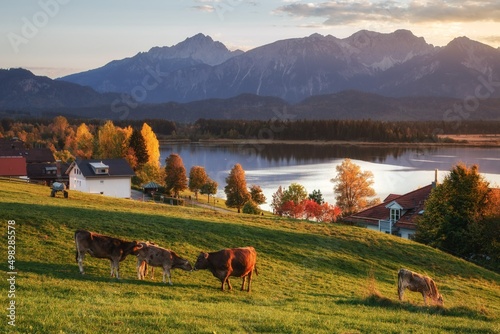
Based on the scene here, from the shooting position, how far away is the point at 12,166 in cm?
6594

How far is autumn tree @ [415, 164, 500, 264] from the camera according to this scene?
4009 cm

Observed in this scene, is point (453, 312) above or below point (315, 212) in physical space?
above

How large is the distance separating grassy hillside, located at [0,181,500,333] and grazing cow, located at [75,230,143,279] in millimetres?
578

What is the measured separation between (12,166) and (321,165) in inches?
3413

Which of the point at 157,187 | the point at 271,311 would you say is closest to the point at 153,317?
the point at 271,311

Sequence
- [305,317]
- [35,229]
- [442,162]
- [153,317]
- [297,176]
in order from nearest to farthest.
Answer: [153,317] → [305,317] → [35,229] → [297,176] → [442,162]

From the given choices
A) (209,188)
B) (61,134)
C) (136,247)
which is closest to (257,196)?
(209,188)

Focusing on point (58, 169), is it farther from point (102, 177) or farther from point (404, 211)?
point (404, 211)

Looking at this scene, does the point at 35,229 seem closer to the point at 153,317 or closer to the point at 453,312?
the point at 153,317

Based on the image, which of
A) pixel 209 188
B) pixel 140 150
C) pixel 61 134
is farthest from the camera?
pixel 61 134

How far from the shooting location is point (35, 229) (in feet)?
69.1

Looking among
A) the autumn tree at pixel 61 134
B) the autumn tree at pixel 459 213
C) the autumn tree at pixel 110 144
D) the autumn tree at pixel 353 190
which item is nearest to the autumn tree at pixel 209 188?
the autumn tree at pixel 353 190

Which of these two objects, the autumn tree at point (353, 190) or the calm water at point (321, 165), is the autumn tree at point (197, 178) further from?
the autumn tree at point (353, 190)

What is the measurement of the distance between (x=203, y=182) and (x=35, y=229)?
66646 millimetres
